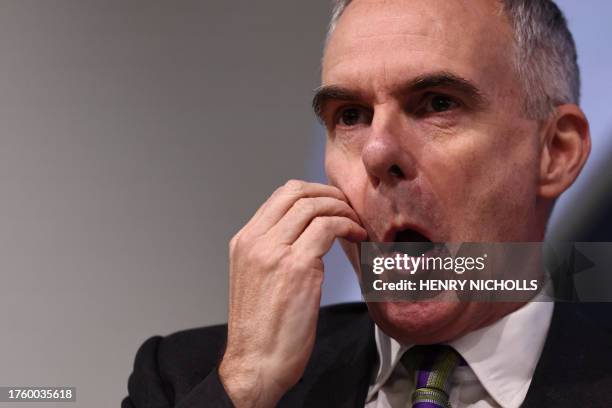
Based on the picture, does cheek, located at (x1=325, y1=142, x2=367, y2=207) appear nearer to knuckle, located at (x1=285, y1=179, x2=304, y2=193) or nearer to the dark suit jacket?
knuckle, located at (x1=285, y1=179, x2=304, y2=193)

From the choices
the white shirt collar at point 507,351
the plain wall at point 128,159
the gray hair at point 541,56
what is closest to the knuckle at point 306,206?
the white shirt collar at point 507,351

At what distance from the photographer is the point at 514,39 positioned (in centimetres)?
162

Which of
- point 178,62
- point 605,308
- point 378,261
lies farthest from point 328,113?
point 605,308

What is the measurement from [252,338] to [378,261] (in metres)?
0.28

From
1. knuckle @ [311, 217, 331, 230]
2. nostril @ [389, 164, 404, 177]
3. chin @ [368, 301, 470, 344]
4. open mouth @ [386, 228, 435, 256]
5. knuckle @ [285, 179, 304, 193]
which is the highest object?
nostril @ [389, 164, 404, 177]

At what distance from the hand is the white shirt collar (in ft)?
0.82

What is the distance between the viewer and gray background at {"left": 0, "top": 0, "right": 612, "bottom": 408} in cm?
207

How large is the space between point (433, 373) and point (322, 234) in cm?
34

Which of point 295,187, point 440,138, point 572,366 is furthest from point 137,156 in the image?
point 572,366

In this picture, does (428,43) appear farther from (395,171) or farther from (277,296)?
(277,296)

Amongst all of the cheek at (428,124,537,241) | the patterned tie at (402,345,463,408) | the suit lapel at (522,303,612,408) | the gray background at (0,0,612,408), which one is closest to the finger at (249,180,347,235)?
the cheek at (428,124,537,241)

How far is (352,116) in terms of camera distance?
1.70 meters

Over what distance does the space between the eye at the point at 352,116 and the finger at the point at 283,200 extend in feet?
0.52

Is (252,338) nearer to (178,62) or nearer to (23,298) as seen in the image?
(23,298)
